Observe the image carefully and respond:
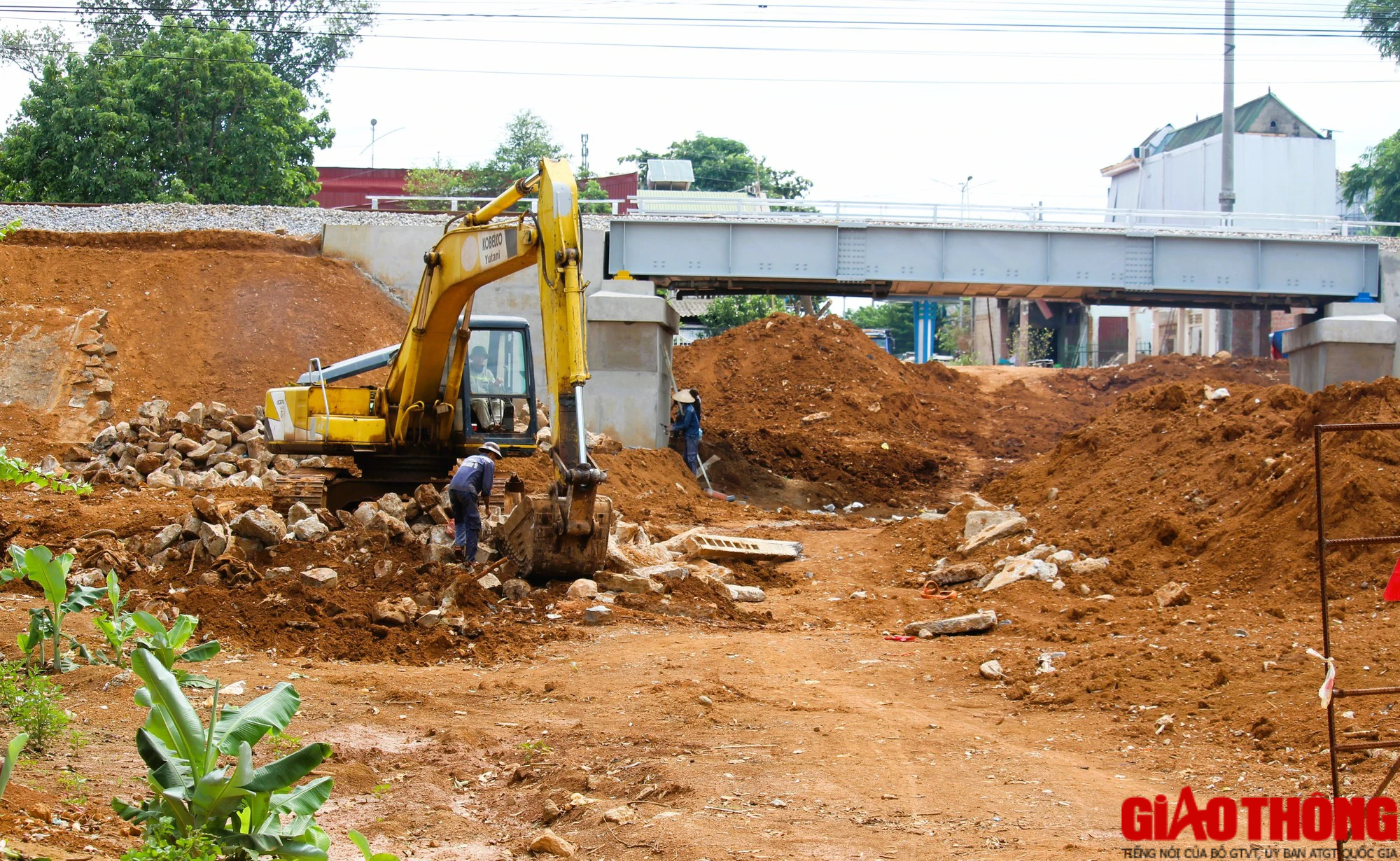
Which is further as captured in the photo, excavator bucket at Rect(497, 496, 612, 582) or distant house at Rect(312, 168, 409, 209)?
distant house at Rect(312, 168, 409, 209)

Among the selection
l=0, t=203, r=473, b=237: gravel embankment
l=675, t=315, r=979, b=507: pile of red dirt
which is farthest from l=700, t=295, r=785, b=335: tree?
l=0, t=203, r=473, b=237: gravel embankment

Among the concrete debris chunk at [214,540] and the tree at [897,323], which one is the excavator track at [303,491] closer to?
the concrete debris chunk at [214,540]

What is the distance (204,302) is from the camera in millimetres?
25719

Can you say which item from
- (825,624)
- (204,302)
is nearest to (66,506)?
(825,624)

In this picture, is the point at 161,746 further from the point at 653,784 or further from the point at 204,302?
the point at 204,302

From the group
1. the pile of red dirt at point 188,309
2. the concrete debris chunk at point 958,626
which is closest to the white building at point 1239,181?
the pile of red dirt at point 188,309

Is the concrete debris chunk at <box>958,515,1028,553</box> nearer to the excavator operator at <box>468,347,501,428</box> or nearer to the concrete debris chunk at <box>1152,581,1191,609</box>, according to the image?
the concrete debris chunk at <box>1152,581,1191,609</box>

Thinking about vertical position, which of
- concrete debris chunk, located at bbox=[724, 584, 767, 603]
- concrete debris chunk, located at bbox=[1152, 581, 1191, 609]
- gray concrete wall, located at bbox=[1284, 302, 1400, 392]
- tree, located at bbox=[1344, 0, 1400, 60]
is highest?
tree, located at bbox=[1344, 0, 1400, 60]

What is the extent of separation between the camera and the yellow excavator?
1012 cm

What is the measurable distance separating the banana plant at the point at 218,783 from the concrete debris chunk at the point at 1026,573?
347 inches

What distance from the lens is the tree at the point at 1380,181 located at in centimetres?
5141

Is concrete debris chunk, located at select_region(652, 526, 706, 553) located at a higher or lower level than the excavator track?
lower

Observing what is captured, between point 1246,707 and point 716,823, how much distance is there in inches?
136

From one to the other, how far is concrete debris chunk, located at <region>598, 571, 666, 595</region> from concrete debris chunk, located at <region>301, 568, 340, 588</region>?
2481mm
